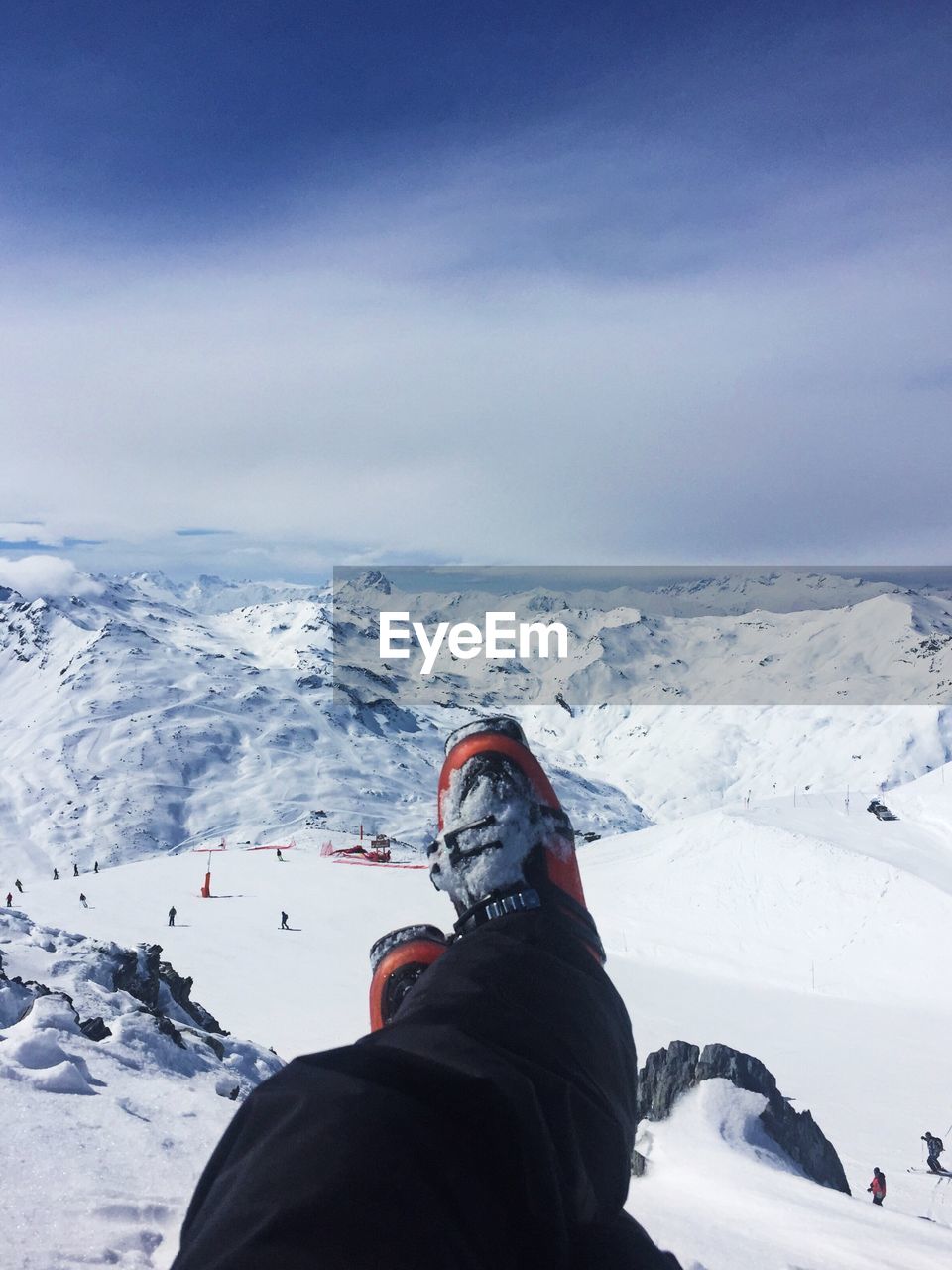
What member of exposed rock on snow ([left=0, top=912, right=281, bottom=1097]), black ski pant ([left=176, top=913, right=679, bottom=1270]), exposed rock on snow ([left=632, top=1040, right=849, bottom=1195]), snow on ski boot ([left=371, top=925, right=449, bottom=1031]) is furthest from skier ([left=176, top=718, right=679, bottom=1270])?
exposed rock on snow ([left=632, top=1040, right=849, bottom=1195])

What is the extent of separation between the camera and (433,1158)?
1571 mm

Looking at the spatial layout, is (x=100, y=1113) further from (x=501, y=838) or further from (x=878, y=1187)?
(x=878, y=1187)

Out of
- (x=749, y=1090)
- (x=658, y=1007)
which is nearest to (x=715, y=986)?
(x=658, y=1007)

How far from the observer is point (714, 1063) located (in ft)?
29.3

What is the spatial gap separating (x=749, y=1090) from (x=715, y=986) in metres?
10.9

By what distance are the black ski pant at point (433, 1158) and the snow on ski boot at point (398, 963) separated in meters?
1.81

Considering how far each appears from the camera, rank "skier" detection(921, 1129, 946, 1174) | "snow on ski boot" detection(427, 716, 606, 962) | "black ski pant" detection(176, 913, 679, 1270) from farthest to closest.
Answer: "skier" detection(921, 1129, 946, 1174) → "snow on ski boot" detection(427, 716, 606, 962) → "black ski pant" detection(176, 913, 679, 1270)

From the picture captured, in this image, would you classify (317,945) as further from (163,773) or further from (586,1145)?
(163,773)

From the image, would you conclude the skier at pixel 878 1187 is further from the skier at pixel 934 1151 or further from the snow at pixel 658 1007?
the skier at pixel 934 1151

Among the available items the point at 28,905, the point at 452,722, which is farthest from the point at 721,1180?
the point at 452,722

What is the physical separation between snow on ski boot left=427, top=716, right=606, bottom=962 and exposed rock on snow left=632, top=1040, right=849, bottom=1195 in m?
4.08

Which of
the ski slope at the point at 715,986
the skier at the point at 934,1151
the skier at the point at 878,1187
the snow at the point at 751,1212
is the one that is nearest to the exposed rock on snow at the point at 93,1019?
the ski slope at the point at 715,986

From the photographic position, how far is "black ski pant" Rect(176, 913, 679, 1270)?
54.5 inches

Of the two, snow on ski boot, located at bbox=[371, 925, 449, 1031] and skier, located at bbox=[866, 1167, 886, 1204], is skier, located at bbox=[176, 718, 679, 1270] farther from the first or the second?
skier, located at bbox=[866, 1167, 886, 1204]
